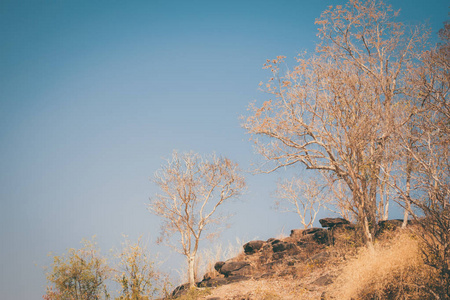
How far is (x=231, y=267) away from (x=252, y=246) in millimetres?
2885

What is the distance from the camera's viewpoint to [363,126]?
11.3 m

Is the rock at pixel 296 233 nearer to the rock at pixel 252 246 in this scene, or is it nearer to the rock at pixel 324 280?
the rock at pixel 252 246

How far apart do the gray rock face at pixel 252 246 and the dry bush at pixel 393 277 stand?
9.93m

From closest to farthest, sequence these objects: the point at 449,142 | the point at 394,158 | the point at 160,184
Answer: the point at 449,142 < the point at 394,158 < the point at 160,184

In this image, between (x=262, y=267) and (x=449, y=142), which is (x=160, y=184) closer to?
(x=262, y=267)

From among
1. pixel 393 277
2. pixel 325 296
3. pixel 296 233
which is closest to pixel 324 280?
pixel 325 296

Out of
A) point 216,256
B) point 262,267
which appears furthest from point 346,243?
point 216,256

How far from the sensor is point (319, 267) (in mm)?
12141

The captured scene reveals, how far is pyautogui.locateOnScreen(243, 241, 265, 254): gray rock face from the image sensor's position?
59.7 ft

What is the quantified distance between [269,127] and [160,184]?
10.4 metres

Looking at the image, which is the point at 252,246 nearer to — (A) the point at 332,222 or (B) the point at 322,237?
(B) the point at 322,237

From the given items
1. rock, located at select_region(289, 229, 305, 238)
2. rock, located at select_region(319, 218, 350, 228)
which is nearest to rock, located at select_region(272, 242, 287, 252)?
rock, located at select_region(289, 229, 305, 238)

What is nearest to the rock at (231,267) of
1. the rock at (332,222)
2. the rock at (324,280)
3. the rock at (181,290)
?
the rock at (181,290)

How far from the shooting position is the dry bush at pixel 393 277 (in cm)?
752
